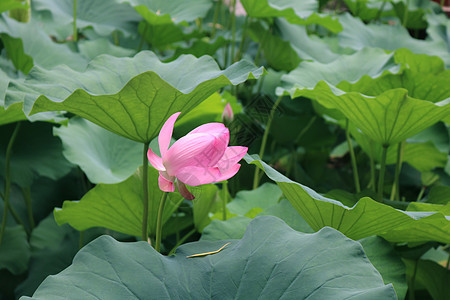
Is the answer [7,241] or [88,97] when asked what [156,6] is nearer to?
[7,241]

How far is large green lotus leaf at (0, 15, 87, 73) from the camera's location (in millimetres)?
1488

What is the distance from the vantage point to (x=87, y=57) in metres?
1.69

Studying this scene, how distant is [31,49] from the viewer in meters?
1.59

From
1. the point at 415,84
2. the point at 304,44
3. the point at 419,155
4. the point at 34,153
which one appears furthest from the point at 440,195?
the point at 34,153

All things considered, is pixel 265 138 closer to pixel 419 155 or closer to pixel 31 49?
pixel 419 155

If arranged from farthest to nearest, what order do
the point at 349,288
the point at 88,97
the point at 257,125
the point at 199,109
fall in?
the point at 257,125 → the point at 199,109 → the point at 88,97 → the point at 349,288

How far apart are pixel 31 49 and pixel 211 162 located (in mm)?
1151

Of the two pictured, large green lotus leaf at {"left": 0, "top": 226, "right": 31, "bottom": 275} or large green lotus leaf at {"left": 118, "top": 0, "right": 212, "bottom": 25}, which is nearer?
large green lotus leaf at {"left": 0, "top": 226, "right": 31, "bottom": 275}

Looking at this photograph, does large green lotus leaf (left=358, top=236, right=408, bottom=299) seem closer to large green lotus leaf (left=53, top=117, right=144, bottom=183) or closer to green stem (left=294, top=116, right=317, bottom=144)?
large green lotus leaf (left=53, top=117, right=144, bottom=183)

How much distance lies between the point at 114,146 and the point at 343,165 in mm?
1326

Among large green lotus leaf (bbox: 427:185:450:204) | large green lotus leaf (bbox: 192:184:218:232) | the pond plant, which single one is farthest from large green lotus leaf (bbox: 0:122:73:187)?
large green lotus leaf (bbox: 427:185:450:204)

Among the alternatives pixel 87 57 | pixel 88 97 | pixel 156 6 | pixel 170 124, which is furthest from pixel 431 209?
pixel 156 6

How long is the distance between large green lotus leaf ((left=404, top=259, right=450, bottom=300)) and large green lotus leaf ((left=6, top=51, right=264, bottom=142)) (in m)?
0.66

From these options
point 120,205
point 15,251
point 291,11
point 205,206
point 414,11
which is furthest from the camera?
point 414,11
